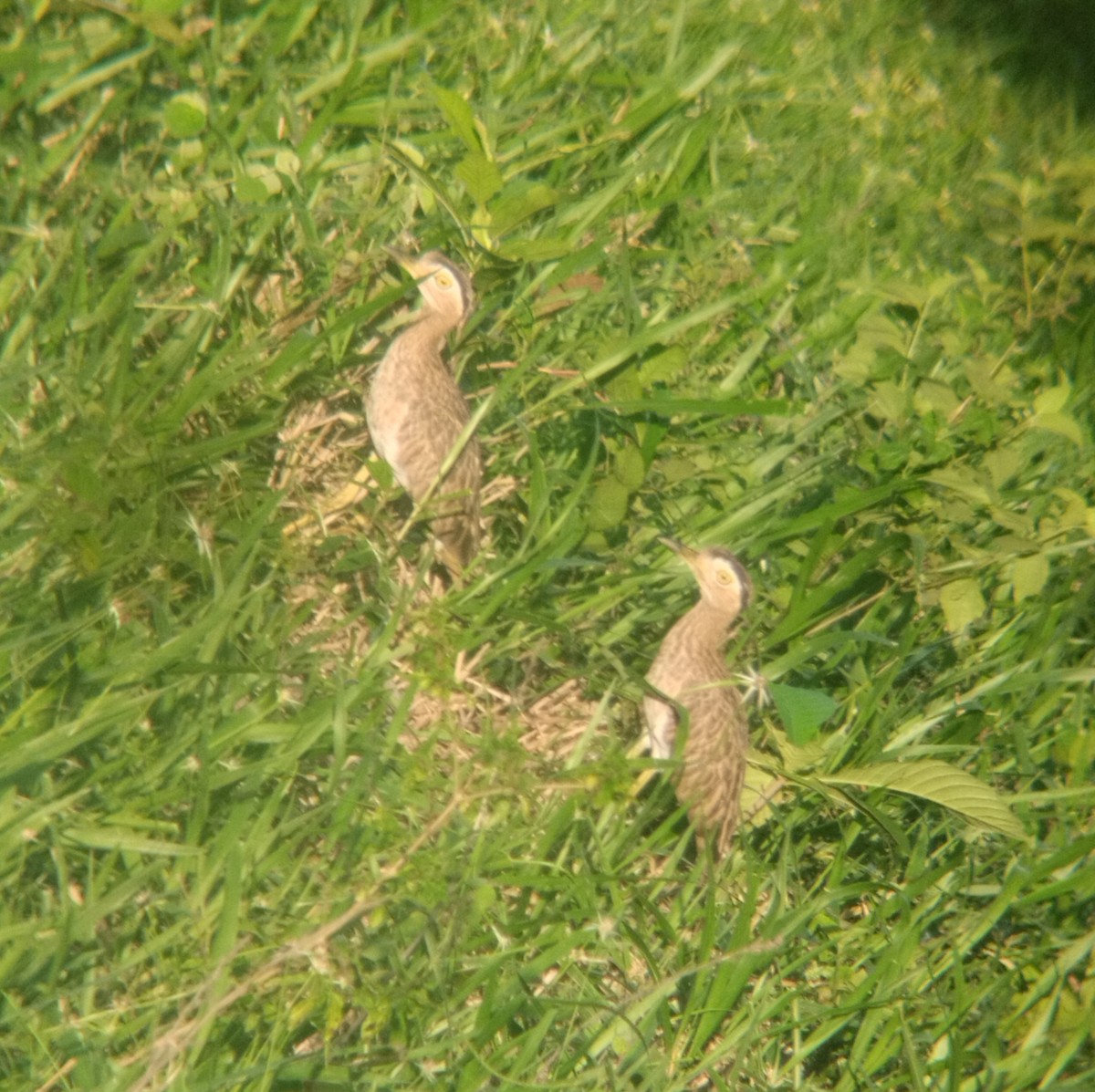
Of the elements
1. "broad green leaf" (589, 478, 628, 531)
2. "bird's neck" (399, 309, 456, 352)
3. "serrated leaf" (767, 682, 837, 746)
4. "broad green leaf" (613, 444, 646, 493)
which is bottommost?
"serrated leaf" (767, 682, 837, 746)

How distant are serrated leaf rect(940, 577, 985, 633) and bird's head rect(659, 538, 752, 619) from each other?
843mm

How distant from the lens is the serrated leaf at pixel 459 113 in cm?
564

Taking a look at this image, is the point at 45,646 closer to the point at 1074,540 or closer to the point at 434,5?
the point at 434,5

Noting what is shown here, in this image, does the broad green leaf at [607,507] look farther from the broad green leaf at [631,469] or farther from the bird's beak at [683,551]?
the bird's beak at [683,551]

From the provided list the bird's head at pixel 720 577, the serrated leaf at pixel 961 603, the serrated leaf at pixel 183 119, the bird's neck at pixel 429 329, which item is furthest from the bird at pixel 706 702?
the serrated leaf at pixel 183 119

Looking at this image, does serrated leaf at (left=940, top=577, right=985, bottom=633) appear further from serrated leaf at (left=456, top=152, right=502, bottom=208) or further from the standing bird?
serrated leaf at (left=456, top=152, right=502, bottom=208)

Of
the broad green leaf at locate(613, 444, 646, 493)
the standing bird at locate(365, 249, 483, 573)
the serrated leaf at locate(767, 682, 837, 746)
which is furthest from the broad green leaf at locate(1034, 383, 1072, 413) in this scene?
the standing bird at locate(365, 249, 483, 573)

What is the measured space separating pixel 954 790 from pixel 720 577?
1237 mm

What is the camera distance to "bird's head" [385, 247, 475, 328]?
18.3 feet

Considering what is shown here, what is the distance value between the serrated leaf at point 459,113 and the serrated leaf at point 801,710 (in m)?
2.55

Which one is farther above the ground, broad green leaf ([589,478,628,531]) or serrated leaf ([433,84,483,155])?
serrated leaf ([433,84,483,155])

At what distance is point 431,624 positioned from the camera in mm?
5066

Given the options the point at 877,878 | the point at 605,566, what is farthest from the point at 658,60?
the point at 877,878

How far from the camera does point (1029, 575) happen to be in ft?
19.0
